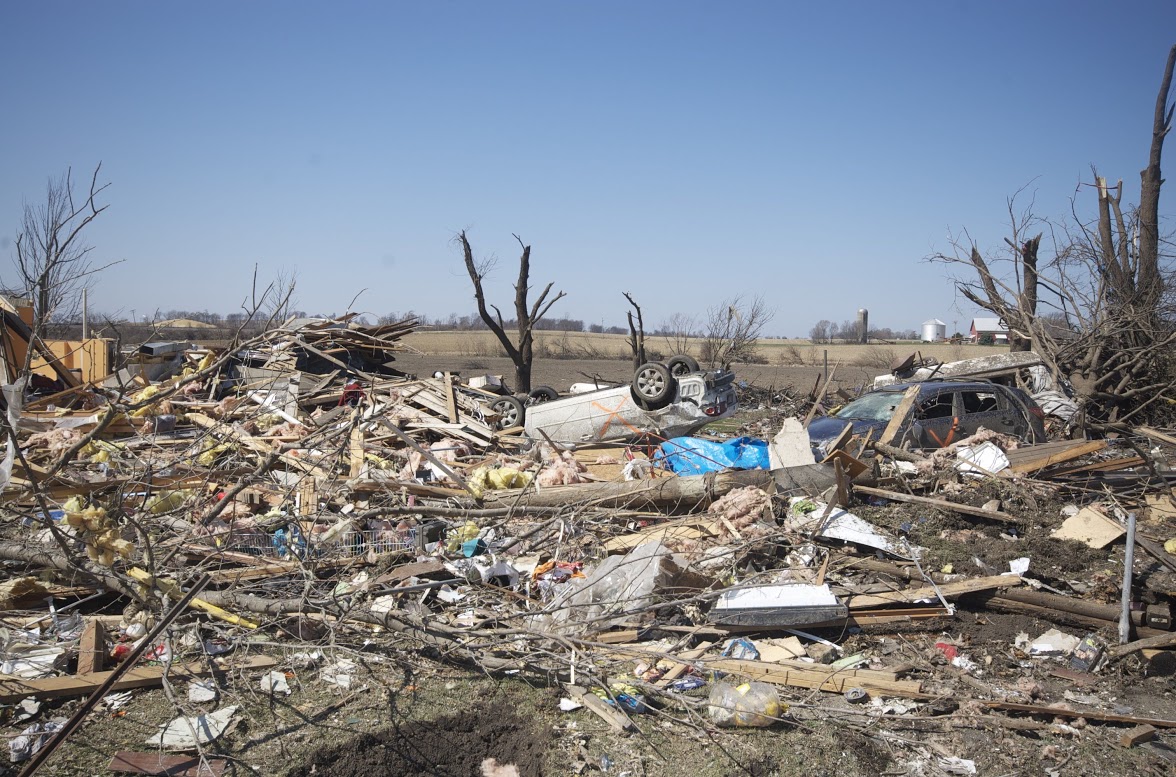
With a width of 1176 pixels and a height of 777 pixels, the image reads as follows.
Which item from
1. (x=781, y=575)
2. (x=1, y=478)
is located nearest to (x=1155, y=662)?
(x=781, y=575)

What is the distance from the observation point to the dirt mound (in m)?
3.57

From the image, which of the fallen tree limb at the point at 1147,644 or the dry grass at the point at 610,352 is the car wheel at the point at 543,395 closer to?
the fallen tree limb at the point at 1147,644

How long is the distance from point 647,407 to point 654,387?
0.32 m

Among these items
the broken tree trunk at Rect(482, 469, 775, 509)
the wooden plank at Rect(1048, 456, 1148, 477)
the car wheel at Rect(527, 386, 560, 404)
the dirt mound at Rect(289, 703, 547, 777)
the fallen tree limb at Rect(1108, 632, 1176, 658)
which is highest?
the car wheel at Rect(527, 386, 560, 404)

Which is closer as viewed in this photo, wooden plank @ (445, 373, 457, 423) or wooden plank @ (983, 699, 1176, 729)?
wooden plank @ (983, 699, 1176, 729)

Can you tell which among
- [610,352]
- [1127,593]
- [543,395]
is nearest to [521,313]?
[543,395]

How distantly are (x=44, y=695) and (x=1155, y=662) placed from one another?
6629 millimetres

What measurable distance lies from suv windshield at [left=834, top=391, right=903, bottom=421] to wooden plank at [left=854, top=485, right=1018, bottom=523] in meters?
2.43

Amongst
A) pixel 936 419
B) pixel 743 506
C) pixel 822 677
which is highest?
pixel 936 419

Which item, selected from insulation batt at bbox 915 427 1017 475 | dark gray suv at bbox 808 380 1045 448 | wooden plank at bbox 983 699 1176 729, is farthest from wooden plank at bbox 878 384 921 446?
wooden plank at bbox 983 699 1176 729

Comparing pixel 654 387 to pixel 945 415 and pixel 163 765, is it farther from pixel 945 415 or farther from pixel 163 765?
pixel 163 765

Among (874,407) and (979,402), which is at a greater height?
(979,402)

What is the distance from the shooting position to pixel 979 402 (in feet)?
31.0

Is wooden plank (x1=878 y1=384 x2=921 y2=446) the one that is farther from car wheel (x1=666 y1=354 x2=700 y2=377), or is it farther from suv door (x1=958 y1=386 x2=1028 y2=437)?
car wheel (x1=666 y1=354 x2=700 y2=377)
